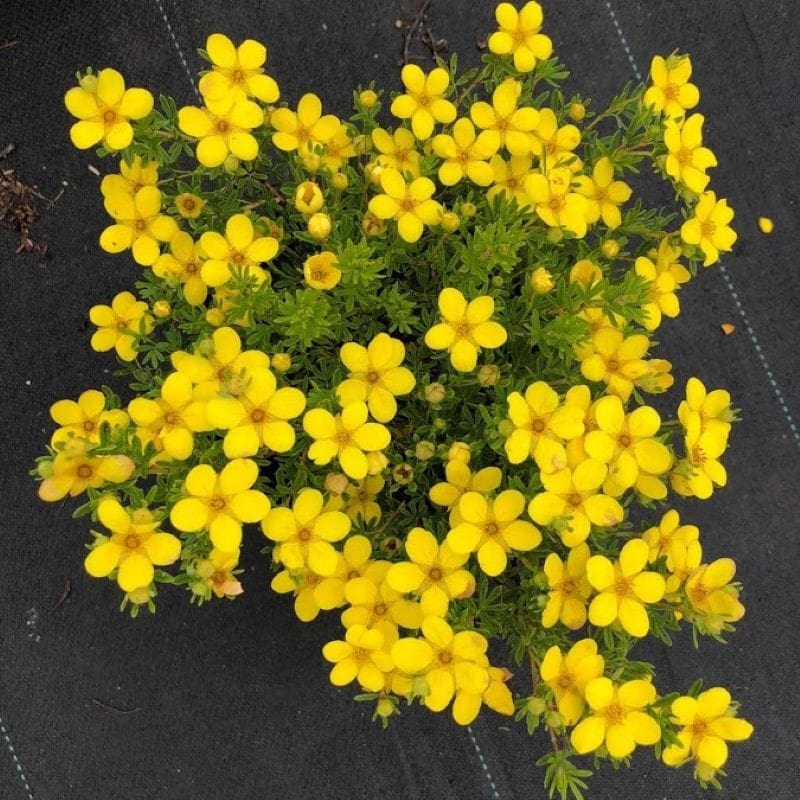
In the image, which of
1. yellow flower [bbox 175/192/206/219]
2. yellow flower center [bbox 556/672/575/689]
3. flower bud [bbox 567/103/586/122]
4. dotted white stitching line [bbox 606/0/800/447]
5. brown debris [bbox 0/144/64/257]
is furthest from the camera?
dotted white stitching line [bbox 606/0/800/447]

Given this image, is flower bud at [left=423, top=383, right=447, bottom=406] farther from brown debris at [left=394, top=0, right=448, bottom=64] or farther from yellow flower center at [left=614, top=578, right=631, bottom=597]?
brown debris at [left=394, top=0, right=448, bottom=64]

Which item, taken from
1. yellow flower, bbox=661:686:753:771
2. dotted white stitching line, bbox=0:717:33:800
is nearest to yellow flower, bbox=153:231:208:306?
yellow flower, bbox=661:686:753:771

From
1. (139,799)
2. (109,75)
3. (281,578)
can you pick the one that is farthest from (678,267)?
(139,799)

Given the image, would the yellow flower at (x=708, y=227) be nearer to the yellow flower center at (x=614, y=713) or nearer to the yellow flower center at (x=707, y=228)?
the yellow flower center at (x=707, y=228)

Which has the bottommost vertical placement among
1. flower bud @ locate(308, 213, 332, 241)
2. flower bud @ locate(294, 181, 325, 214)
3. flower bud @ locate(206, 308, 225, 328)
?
flower bud @ locate(206, 308, 225, 328)

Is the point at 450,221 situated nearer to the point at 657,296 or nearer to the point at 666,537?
the point at 657,296

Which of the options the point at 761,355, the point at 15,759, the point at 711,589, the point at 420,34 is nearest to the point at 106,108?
the point at 420,34
